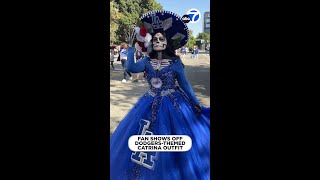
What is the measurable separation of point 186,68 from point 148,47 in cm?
33

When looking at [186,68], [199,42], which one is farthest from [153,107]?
[199,42]

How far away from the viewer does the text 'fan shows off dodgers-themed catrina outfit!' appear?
103 inches

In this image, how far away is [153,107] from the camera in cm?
270

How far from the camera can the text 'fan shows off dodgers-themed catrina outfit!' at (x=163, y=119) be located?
2.62 meters

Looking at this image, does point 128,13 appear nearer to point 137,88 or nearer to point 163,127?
point 137,88

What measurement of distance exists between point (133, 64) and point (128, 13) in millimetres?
385

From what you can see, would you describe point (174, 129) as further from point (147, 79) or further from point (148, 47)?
point (148, 47)

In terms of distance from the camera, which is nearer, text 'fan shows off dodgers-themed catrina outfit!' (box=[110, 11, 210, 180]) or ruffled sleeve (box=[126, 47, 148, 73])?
text 'fan shows off dodgers-themed catrina outfit!' (box=[110, 11, 210, 180])

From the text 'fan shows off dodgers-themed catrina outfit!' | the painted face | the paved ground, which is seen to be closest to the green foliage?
the text 'fan shows off dodgers-themed catrina outfit!'

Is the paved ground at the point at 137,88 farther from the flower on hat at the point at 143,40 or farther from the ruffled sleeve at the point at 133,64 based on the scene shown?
the flower on hat at the point at 143,40

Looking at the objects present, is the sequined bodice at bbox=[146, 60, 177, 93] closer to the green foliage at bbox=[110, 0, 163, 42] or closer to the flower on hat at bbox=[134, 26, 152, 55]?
the flower on hat at bbox=[134, 26, 152, 55]

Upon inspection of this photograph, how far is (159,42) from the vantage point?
272 cm
